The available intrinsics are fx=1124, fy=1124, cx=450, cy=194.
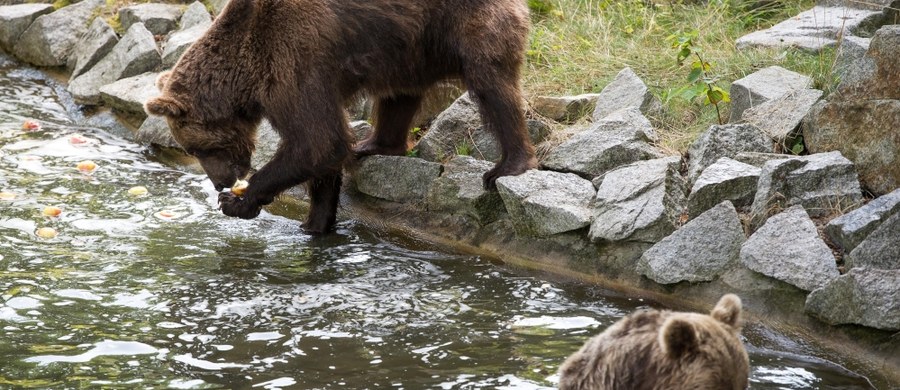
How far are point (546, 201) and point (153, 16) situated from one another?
19.1 ft

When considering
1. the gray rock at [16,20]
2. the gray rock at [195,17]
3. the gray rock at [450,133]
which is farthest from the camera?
the gray rock at [16,20]

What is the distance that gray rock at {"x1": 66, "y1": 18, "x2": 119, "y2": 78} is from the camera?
1062 cm

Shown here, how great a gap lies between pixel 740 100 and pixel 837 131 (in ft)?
3.07

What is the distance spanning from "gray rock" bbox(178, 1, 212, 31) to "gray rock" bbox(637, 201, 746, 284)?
6065mm

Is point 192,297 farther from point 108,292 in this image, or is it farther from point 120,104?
point 120,104

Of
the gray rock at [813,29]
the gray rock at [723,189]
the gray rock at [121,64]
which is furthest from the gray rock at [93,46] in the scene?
the gray rock at [723,189]

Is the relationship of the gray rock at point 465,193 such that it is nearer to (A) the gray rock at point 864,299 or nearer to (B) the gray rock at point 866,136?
(B) the gray rock at point 866,136

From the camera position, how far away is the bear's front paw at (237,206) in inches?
285

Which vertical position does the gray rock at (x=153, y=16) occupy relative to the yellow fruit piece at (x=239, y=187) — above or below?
above

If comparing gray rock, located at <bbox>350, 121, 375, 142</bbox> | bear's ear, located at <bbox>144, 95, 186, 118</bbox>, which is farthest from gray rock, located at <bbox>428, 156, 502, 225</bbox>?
bear's ear, located at <bbox>144, 95, 186, 118</bbox>

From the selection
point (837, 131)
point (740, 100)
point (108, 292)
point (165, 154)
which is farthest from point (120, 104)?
point (837, 131)

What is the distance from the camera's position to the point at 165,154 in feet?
29.7

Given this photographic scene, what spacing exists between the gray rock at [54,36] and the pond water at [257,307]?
3310 millimetres

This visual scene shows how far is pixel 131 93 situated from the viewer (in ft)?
31.8
